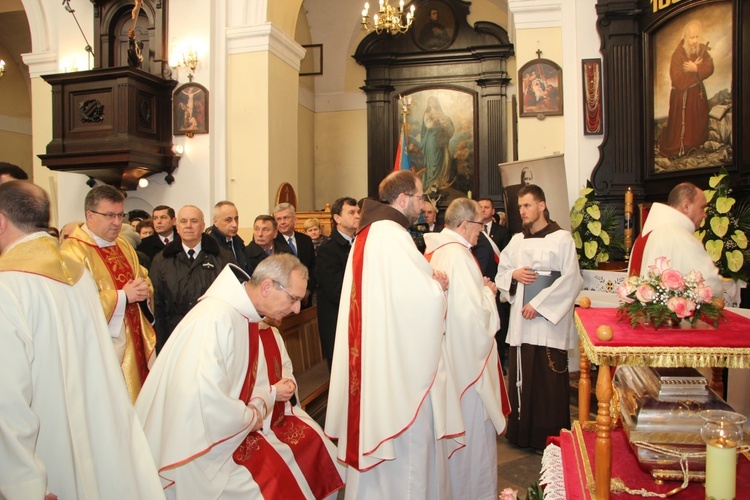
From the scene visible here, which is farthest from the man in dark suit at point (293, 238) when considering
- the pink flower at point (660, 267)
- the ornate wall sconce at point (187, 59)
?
the ornate wall sconce at point (187, 59)

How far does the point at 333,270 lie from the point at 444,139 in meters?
8.49

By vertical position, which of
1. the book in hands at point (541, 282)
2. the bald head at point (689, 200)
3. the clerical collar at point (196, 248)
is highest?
the bald head at point (689, 200)

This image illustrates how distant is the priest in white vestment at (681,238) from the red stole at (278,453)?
2.29m

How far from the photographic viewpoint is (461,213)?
419 centimetres

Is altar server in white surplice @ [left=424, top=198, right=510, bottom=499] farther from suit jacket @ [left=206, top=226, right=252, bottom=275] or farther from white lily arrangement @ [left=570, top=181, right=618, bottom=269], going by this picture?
Answer: white lily arrangement @ [left=570, top=181, right=618, bottom=269]

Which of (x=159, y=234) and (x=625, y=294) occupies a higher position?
(x=159, y=234)

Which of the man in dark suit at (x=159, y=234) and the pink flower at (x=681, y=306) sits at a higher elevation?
the man in dark suit at (x=159, y=234)

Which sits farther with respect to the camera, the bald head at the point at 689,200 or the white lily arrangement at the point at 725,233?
the white lily arrangement at the point at 725,233

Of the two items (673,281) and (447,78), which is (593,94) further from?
(447,78)

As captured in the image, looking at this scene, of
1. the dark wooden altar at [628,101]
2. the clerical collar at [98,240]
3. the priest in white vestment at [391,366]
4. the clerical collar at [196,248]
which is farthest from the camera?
the dark wooden altar at [628,101]

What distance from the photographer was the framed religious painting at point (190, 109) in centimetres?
968

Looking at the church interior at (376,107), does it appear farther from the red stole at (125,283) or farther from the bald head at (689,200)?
the bald head at (689,200)

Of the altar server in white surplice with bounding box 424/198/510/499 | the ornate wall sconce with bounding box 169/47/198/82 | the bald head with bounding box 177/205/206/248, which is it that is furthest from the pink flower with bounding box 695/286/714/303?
the ornate wall sconce with bounding box 169/47/198/82

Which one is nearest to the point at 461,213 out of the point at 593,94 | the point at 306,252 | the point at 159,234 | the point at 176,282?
the point at 176,282
